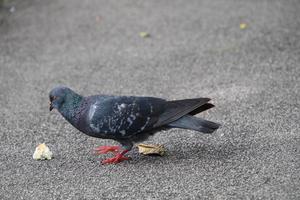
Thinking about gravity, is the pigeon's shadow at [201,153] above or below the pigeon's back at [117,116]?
below

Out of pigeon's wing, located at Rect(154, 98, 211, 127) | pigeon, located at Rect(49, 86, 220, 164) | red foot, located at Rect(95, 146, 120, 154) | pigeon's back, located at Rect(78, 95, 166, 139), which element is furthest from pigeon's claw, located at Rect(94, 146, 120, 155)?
pigeon's wing, located at Rect(154, 98, 211, 127)

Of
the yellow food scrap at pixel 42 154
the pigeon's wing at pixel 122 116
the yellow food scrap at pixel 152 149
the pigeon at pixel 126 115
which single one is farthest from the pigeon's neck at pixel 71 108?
the yellow food scrap at pixel 152 149

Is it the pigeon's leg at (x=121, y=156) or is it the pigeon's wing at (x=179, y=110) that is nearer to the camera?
the pigeon's wing at (x=179, y=110)

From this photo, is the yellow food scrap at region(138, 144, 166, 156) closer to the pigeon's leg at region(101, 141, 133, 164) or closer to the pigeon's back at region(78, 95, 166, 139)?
the pigeon's leg at region(101, 141, 133, 164)

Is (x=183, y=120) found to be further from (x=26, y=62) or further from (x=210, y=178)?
(x=26, y=62)

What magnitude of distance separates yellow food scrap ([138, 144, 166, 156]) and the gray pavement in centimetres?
9

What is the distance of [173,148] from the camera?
5496mm

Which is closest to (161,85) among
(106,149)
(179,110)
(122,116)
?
(106,149)

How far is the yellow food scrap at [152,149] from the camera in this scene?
5.33m

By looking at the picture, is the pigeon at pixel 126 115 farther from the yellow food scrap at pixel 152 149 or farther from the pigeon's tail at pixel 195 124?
the yellow food scrap at pixel 152 149

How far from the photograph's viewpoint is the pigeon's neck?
5207 mm

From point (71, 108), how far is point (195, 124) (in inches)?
47.9

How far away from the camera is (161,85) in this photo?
727cm

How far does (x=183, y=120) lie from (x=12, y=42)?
509 cm
